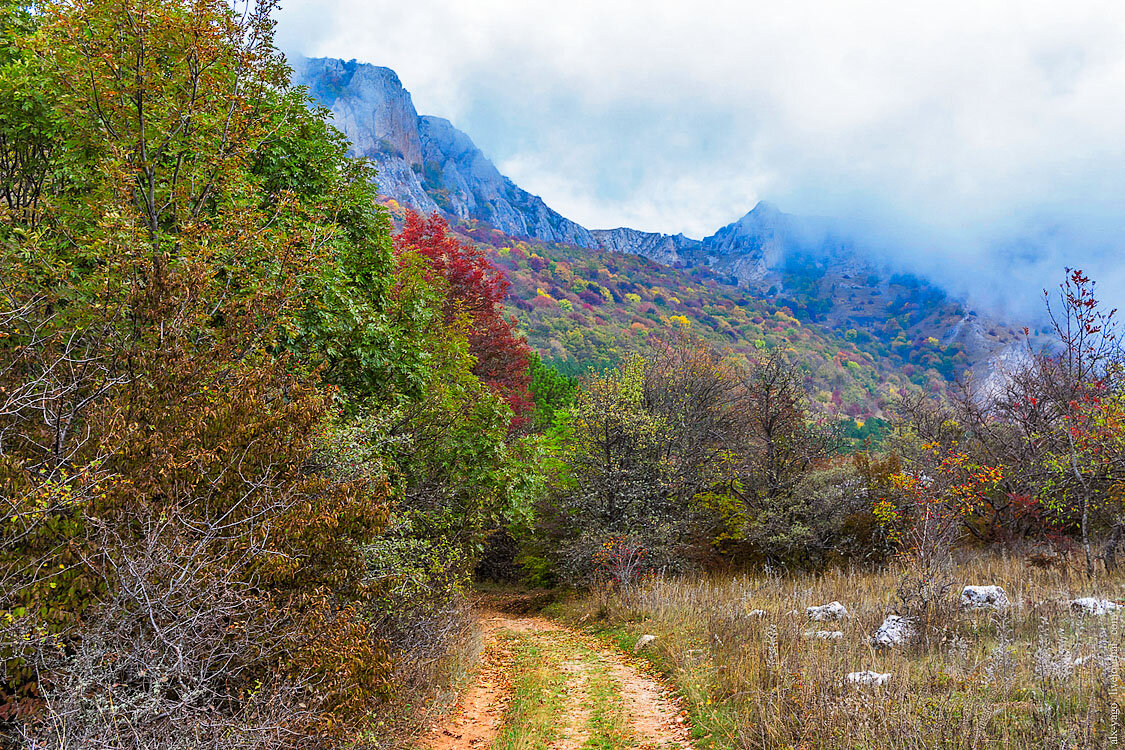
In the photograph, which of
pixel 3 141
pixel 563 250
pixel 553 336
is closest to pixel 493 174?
pixel 563 250

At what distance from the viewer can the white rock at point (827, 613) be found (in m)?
9.08

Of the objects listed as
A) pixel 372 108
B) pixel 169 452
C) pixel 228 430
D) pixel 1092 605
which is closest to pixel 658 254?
pixel 372 108

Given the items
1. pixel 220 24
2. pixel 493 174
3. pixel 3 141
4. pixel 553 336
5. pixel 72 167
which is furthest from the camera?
pixel 493 174

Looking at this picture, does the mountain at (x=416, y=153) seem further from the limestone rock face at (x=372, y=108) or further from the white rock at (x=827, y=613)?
the white rock at (x=827, y=613)

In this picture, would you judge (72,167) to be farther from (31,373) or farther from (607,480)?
(607,480)

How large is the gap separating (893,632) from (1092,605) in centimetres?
270

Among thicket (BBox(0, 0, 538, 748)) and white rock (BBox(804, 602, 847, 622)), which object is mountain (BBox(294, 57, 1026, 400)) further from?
thicket (BBox(0, 0, 538, 748))

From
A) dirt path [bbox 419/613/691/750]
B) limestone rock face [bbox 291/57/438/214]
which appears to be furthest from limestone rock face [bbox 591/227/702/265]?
dirt path [bbox 419/613/691/750]

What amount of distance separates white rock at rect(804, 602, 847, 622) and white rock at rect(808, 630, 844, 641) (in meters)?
0.99

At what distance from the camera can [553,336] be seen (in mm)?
68062

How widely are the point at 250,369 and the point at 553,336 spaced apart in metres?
62.8

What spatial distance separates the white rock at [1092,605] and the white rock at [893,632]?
219 cm

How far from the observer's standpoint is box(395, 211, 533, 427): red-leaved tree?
91.4 feet

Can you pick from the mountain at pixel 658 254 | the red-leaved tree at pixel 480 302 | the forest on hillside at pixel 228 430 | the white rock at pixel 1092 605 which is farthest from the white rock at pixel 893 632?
the mountain at pixel 658 254
